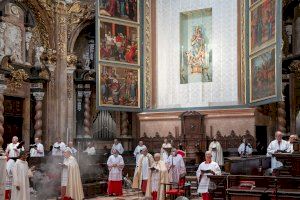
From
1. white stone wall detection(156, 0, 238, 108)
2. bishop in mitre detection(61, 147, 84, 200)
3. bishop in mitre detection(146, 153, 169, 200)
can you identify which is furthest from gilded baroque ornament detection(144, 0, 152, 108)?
bishop in mitre detection(61, 147, 84, 200)

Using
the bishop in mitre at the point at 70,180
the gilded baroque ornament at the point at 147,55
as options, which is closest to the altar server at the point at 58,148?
the gilded baroque ornament at the point at 147,55

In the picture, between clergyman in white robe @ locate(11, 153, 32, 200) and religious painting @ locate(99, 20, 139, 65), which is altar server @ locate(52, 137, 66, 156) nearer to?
religious painting @ locate(99, 20, 139, 65)

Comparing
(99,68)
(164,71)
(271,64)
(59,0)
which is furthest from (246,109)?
(59,0)

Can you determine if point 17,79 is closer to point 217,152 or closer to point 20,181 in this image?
point 217,152

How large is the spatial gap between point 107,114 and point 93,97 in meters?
1.26

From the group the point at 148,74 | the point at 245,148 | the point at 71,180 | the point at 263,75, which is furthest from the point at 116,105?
the point at 71,180

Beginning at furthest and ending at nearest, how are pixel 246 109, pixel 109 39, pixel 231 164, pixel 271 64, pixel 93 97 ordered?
1. pixel 93 97
2. pixel 109 39
3. pixel 246 109
4. pixel 271 64
5. pixel 231 164

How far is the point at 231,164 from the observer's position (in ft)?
47.1

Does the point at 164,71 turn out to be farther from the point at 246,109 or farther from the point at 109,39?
the point at 246,109

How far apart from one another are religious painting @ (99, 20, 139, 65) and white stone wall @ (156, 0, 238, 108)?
134 cm

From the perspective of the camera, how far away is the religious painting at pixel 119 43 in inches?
1024

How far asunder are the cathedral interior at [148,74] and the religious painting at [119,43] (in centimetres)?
5

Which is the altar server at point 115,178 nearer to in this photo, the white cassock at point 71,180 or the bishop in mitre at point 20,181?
the white cassock at point 71,180

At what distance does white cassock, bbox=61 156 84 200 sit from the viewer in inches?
615
